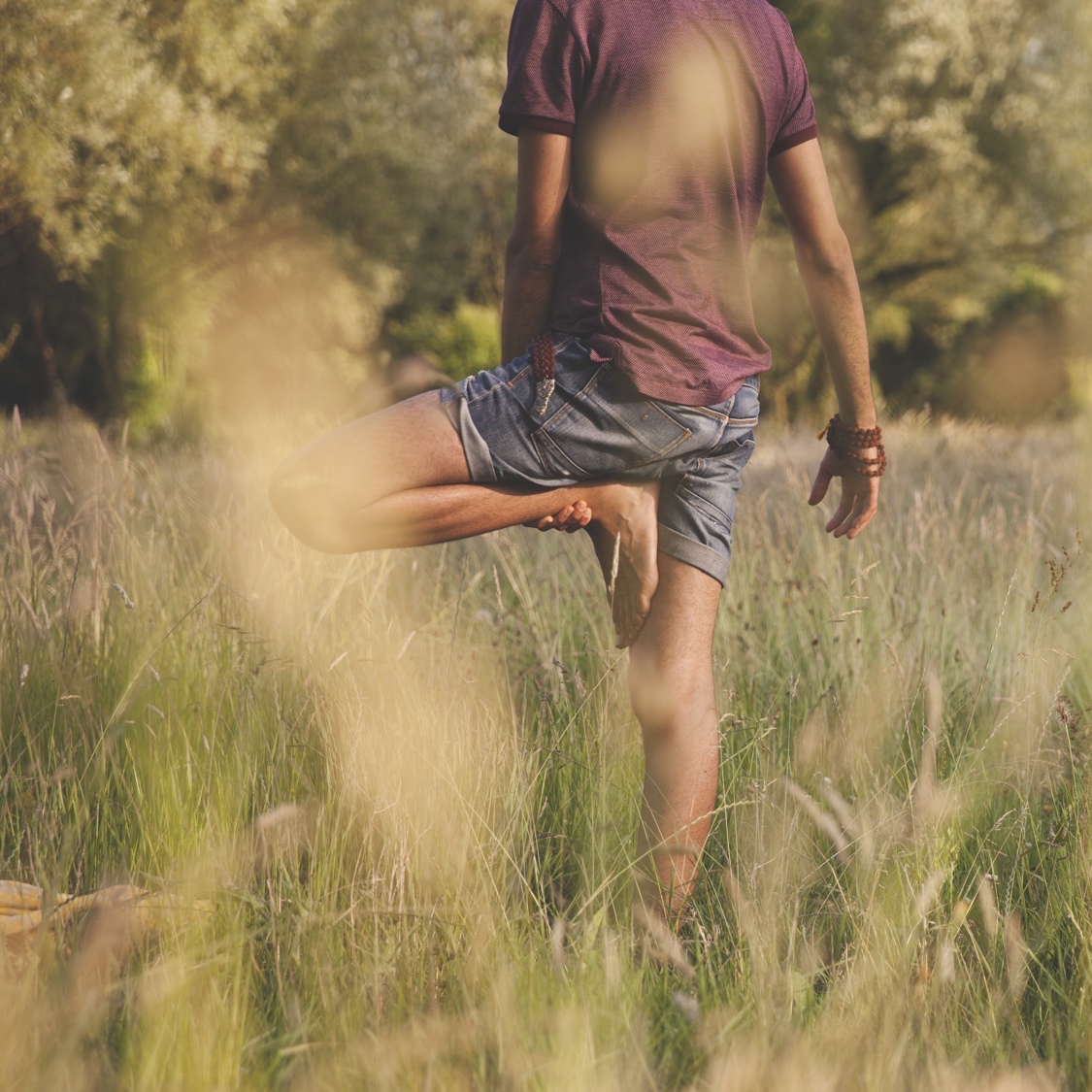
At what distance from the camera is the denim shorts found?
6.38 ft

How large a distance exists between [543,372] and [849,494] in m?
0.82

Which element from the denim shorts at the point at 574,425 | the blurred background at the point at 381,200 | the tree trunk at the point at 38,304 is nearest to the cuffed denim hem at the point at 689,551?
the denim shorts at the point at 574,425

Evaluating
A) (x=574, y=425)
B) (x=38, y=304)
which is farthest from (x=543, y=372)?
(x=38, y=304)

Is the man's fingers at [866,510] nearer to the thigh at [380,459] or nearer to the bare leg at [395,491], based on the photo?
the bare leg at [395,491]

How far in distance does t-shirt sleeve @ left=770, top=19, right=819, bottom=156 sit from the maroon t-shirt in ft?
0.14

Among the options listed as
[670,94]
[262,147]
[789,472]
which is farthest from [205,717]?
[262,147]

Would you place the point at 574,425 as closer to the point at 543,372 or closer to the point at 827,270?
the point at 543,372

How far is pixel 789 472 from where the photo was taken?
413cm

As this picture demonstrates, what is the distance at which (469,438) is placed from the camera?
1.93 metres

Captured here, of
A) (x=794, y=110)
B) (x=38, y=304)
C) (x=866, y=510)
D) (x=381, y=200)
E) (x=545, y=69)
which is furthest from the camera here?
(x=381, y=200)

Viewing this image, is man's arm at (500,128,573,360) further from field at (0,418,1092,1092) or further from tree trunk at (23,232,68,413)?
tree trunk at (23,232,68,413)

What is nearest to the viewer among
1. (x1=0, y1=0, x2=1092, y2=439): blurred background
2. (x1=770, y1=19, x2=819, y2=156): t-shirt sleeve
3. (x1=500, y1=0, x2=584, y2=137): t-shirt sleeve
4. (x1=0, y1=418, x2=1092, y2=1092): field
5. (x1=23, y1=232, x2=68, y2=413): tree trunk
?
(x1=0, y1=418, x2=1092, y2=1092): field

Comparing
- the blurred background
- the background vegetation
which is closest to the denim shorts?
the background vegetation

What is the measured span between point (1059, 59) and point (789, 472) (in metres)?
15.3
